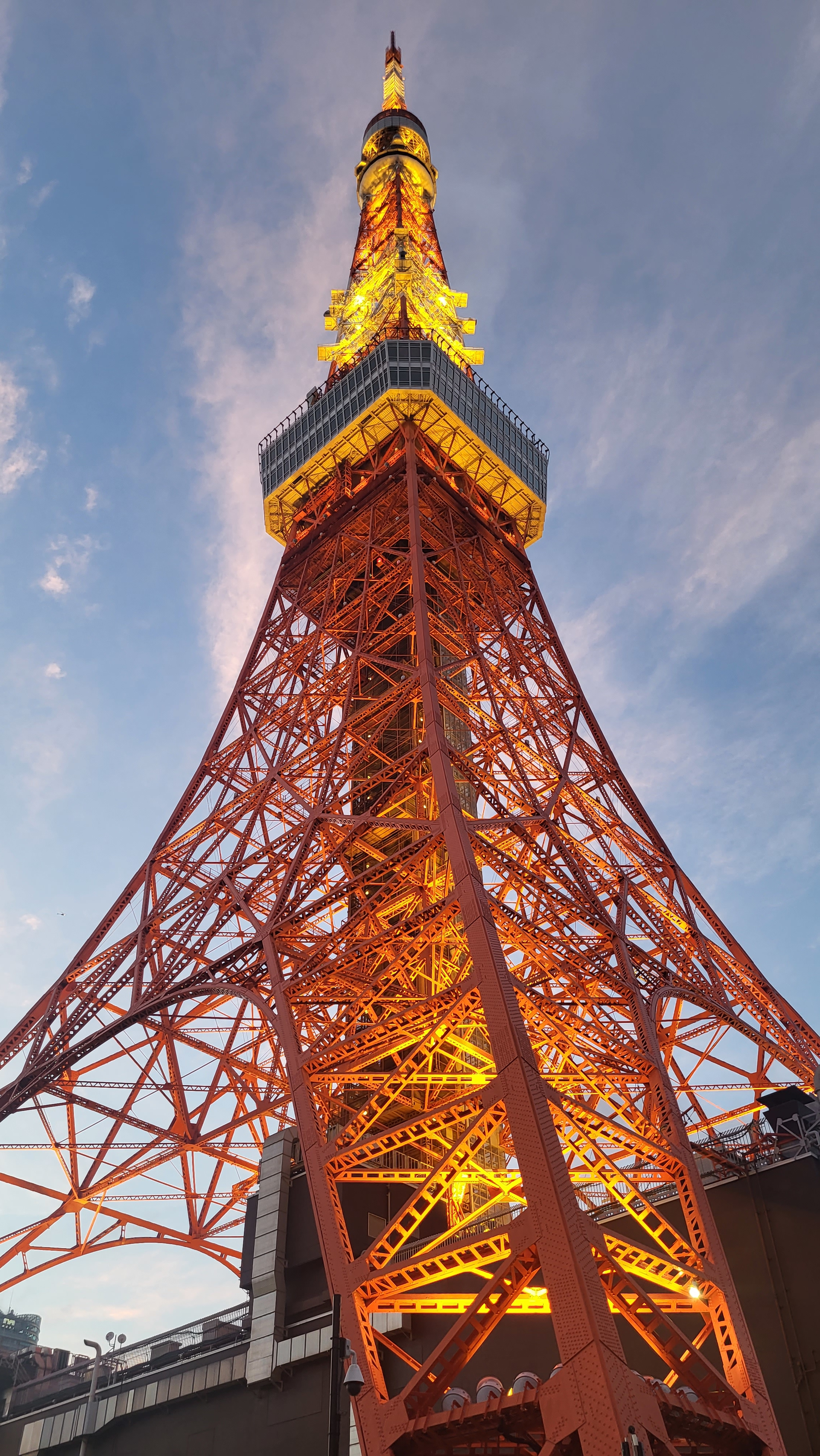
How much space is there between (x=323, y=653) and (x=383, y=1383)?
23.3 m

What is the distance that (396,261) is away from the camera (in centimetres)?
4544

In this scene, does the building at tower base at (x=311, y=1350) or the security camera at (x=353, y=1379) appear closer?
the security camera at (x=353, y=1379)

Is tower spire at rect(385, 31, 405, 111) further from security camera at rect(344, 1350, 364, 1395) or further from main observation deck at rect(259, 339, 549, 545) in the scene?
security camera at rect(344, 1350, 364, 1395)

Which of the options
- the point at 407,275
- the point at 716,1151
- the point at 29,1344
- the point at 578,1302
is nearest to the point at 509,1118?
the point at 578,1302

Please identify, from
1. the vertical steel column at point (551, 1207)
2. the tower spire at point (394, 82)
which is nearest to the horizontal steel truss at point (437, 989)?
the vertical steel column at point (551, 1207)

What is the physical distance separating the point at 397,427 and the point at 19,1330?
5437 cm

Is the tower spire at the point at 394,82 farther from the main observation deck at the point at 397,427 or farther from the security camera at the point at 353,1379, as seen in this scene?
the security camera at the point at 353,1379

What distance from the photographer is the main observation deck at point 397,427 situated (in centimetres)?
3675

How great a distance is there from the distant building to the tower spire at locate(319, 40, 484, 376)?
173ft

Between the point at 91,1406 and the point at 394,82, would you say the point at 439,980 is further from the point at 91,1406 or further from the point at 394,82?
A: the point at 394,82

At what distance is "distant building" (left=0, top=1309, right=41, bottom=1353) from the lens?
5728 centimetres

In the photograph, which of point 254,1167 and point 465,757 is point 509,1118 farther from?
point 254,1167

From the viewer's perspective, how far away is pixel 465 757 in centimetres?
2425

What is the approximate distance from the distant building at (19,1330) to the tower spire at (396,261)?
52.7 m
